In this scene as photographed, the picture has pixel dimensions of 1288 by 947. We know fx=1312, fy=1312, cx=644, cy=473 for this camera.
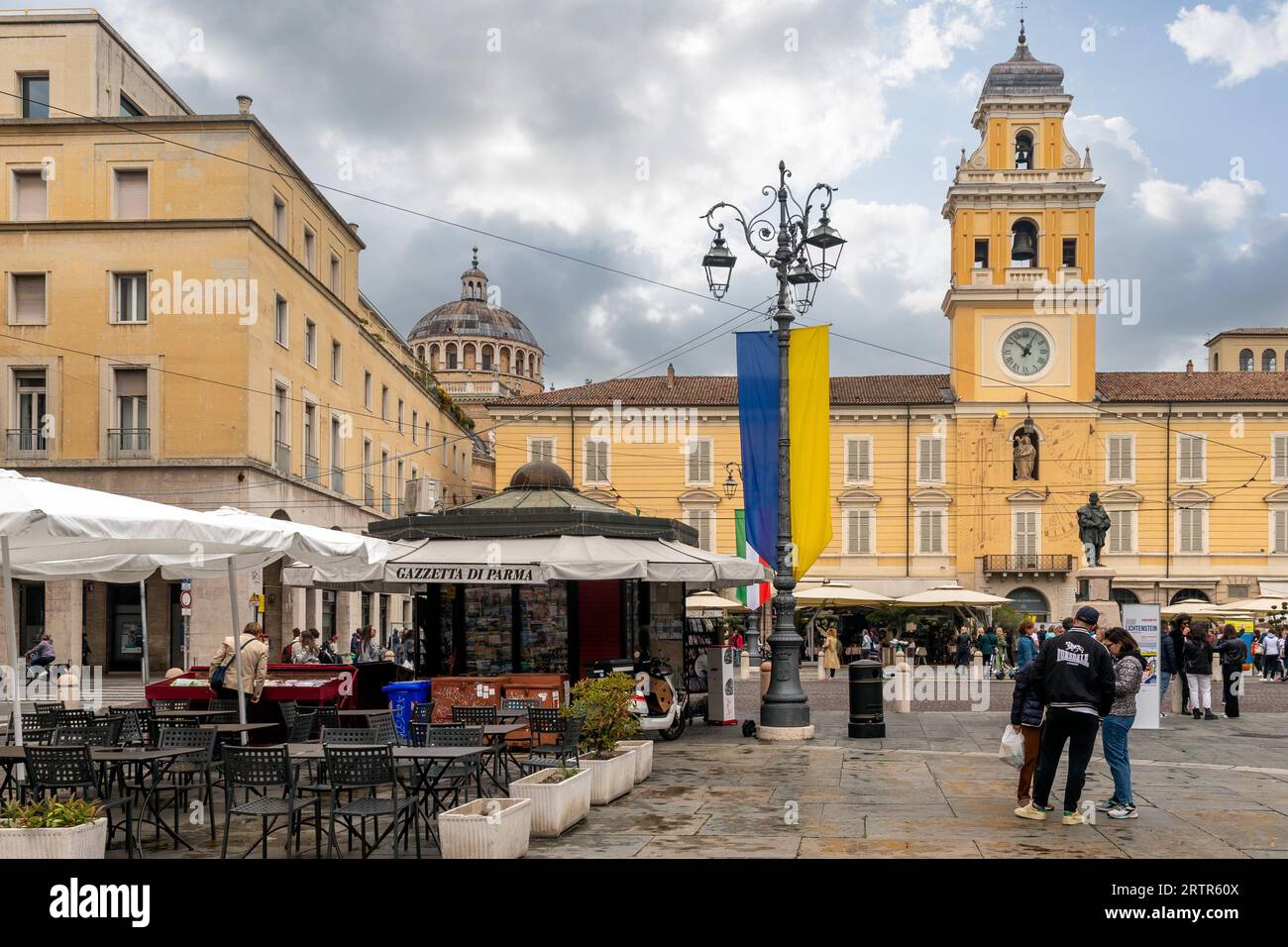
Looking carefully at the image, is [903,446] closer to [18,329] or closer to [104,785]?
[18,329]

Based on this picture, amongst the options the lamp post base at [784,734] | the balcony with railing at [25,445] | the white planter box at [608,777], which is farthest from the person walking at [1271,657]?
the balcony with railing at [25,445]

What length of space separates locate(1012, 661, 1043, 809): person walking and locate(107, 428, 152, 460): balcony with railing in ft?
85.8

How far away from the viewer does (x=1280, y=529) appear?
54875 mm

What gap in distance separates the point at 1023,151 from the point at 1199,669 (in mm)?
39370

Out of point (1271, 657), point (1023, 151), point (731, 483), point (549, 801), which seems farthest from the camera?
point (1023, 151)

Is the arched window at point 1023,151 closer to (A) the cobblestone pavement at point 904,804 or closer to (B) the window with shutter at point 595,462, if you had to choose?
(B) the window with shutter at point 595,462

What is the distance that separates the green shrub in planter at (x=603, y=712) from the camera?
1173cm

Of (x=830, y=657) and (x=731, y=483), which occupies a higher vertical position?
(x=731, y=483)

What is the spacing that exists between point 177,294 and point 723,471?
28191 mm

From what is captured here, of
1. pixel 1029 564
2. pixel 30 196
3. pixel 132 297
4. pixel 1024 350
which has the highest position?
pixel 30 196

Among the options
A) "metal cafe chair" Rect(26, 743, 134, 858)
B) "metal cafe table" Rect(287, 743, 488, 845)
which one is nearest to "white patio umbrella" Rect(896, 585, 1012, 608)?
"metal cafe table" Rect(287, 743, 488, 845)

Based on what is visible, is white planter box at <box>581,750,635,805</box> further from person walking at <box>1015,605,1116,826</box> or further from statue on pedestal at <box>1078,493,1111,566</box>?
statue on pedestal at <box>1078,493,1111,566</box>

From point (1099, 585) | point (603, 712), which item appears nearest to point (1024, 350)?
point (1099, 585)

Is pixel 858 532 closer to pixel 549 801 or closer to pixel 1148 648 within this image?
pixel 1148 648
